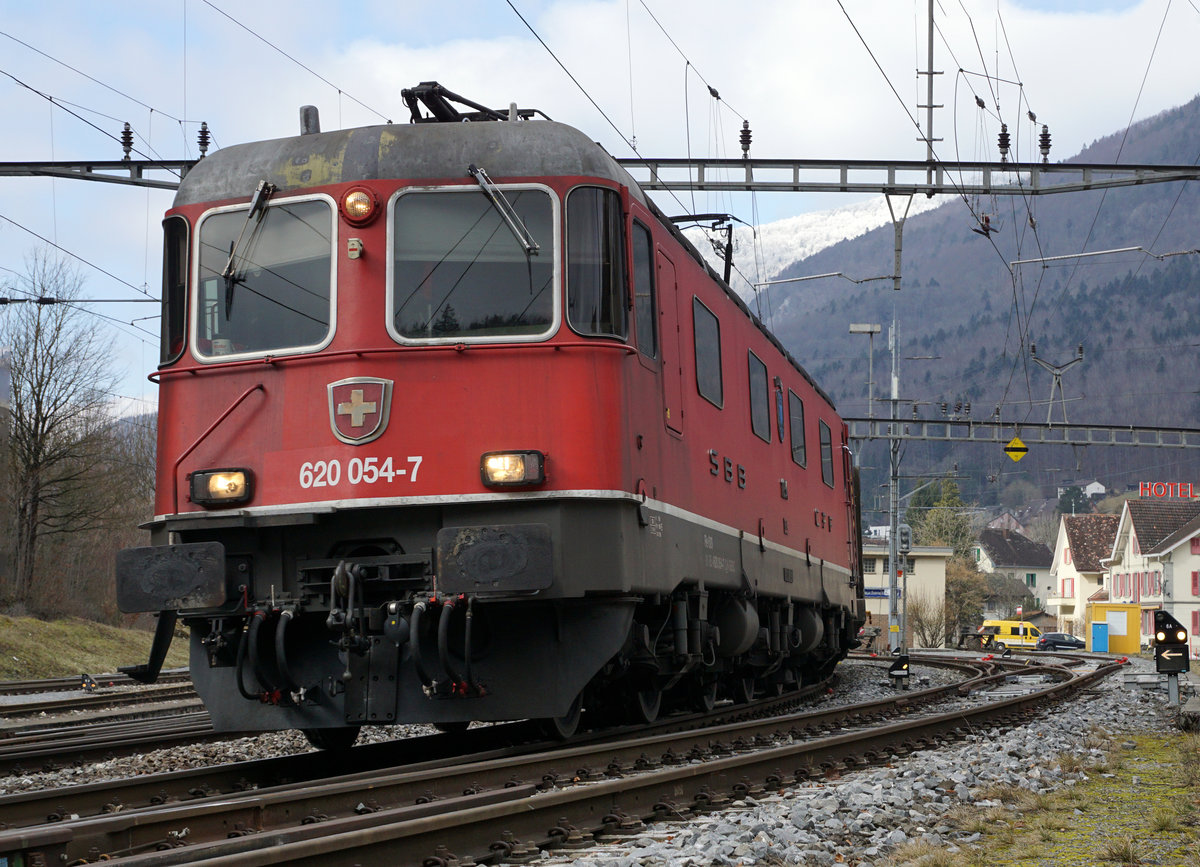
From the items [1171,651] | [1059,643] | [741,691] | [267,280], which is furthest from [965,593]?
[267,280]

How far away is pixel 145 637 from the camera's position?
33.5 metres

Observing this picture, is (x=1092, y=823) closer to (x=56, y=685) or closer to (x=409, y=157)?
(x=409, y=157)

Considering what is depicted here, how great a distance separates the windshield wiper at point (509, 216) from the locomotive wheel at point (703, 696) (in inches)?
219

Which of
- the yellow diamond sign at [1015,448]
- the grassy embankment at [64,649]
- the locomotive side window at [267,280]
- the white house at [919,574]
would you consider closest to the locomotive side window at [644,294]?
the locomotive side window at [267,280]

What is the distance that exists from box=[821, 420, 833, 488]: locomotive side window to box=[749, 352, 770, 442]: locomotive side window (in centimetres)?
403

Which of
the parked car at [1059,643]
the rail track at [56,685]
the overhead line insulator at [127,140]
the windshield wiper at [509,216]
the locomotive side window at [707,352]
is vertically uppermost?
the overhead line insulator at [127,140]

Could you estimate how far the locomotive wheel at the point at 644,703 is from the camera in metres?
10.3

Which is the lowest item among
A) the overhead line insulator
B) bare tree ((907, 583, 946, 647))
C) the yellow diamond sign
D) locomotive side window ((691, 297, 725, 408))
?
bare tree ((907, 583, 946, 647))

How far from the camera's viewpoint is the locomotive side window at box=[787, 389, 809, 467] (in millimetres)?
14617

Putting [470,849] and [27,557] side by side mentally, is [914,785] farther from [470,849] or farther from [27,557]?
[27,557]

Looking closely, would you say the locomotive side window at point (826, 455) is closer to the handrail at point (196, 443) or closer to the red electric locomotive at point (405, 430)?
the red electric locomotive at point (405, 430)

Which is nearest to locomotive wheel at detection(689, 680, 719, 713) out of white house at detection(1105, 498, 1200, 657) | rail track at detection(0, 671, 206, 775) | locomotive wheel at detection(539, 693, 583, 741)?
locomotive wheel at detection(539, 693, 583, 741)

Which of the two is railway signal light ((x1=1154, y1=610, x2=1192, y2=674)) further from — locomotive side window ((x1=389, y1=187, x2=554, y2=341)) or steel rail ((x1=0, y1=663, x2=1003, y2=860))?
locomotive side window ((x1=389, y1=187, x2=554, y2=341))

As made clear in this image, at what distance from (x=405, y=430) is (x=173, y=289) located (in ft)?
6.44
